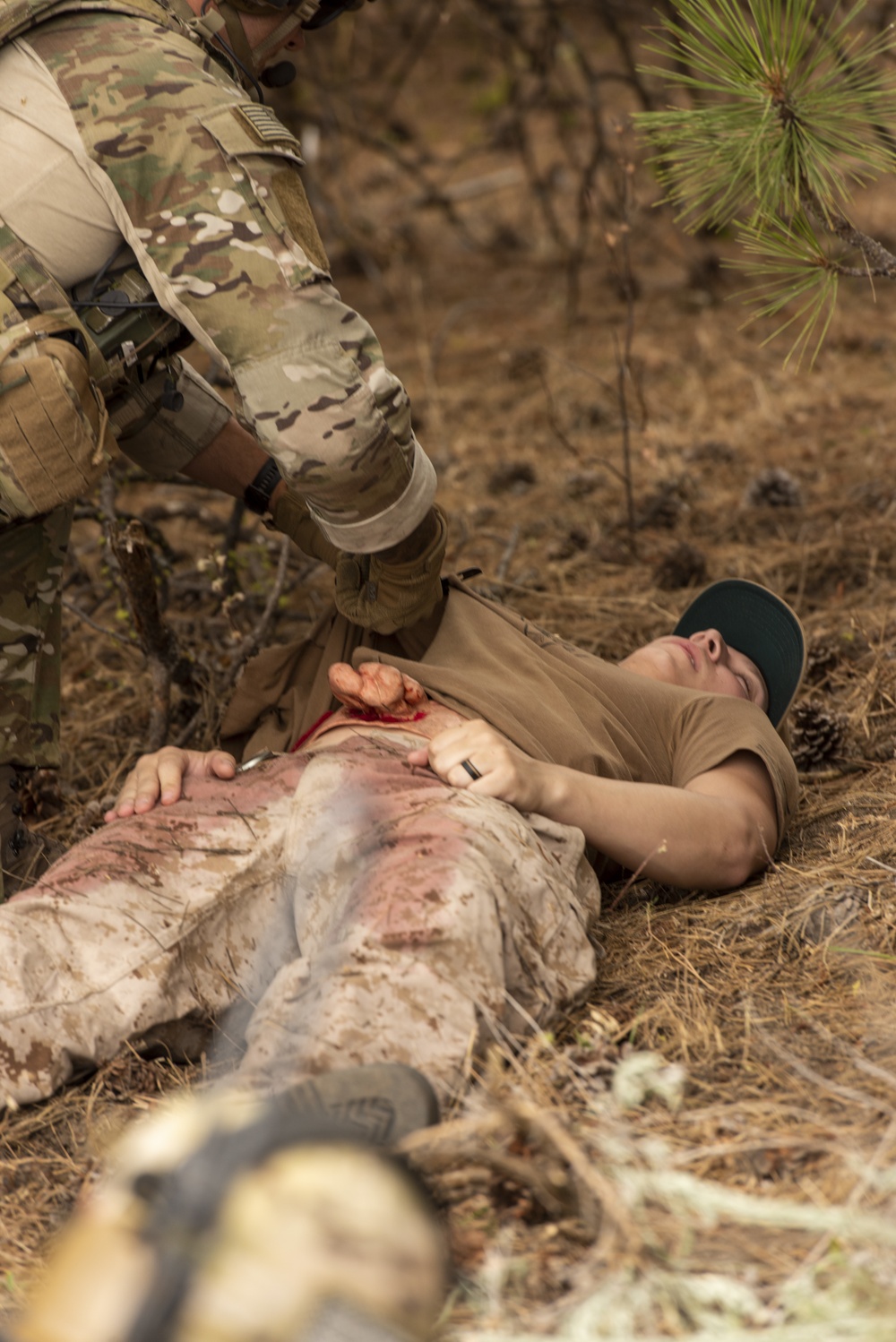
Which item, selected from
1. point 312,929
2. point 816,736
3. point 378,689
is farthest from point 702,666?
point 312,929

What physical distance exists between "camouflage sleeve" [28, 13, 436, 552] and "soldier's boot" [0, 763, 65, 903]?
0.99 meters

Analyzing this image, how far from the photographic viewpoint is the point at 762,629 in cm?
274

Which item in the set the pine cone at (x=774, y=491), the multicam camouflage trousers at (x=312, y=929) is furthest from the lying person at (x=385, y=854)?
the pine cone at (x=774, y=491)

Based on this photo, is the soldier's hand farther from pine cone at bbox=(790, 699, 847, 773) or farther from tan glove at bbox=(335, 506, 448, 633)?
pine cone at bbox=(790, 699, 847, 773)

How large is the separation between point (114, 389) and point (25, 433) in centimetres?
38

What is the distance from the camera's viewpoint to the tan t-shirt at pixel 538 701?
2256 millimetres

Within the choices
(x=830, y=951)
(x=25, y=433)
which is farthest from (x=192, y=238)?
(x=830, y=951)

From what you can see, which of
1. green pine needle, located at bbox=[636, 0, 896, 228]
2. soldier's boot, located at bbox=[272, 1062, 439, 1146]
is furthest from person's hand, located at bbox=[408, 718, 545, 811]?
green pine needle, located at bbox=[636, 0, 896, 228]

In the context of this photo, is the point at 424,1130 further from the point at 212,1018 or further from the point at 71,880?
the point at 71,880

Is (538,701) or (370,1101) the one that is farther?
(538,701)

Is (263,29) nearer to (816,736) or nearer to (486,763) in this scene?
(486,763)

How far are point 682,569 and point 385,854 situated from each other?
6.54 feet

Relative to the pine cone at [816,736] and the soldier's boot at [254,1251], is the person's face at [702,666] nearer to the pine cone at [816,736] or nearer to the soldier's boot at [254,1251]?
the pine cone at [816,736]

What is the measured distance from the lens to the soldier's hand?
2.59m
